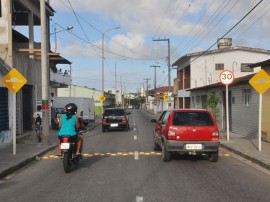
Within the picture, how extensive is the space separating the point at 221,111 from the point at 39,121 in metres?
12.9

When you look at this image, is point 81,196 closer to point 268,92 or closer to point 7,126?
point 7,126

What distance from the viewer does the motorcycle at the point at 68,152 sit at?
10.3 m

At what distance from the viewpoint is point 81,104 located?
3575cm

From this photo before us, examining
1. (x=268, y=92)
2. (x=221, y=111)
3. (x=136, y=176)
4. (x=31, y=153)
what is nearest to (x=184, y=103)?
(x=221, y=111)

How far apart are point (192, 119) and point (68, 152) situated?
3.89 meters

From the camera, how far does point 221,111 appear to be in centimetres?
2722

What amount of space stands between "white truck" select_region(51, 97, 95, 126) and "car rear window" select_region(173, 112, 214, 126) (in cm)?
2093

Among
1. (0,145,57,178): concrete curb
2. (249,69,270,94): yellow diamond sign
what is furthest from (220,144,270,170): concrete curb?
(0,145,57,178): concrete curb

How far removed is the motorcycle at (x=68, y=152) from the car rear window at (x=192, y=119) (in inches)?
123

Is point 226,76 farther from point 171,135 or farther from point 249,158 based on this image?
point 171,135

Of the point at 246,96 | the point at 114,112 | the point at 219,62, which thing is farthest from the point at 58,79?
the point at 246,96

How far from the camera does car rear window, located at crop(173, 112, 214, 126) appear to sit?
39.8 feet

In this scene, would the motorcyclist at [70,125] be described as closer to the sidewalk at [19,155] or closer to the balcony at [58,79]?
the sidewalk at [19,155]

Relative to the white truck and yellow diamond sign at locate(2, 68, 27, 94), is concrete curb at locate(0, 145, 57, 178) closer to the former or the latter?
yellow diamond sign at locate(2, 68, 27, 94)
